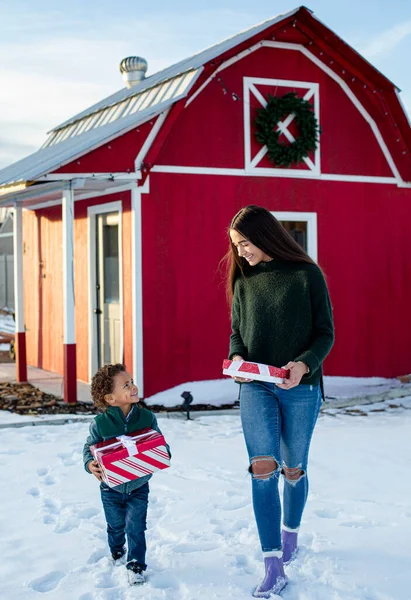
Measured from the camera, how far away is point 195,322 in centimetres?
976

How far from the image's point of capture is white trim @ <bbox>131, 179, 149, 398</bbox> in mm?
9281

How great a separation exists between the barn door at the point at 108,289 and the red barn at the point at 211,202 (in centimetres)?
3

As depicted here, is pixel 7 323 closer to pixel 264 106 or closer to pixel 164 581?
pixel 264 106

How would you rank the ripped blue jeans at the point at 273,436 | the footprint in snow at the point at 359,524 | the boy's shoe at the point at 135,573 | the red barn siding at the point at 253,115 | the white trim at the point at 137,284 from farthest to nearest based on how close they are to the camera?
the red barn siding at the point at 253,115 < the white trim at the point at 137,284 < the footprint in snow at the point at 359,524 < the boy's shoe at the point at 135,573 < the ripped blue jeans at the point at 273,436

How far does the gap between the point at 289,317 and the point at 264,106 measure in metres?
6.69

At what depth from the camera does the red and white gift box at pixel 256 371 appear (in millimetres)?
3686

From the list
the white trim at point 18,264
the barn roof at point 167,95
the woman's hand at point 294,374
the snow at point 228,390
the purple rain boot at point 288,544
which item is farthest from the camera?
the white trim at point 18,264

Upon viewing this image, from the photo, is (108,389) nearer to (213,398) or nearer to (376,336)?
(213,398)

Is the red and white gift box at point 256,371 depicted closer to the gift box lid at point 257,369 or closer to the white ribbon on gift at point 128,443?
the gift box lid at point 257,369

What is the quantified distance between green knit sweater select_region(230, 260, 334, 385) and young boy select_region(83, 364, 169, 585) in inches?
26.2

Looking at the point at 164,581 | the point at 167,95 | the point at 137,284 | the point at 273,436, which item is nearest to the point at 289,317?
the point at 273,436

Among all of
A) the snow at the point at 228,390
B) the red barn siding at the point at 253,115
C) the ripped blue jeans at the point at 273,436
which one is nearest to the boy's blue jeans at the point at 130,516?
the ripped blue jeans at the point at 273,436

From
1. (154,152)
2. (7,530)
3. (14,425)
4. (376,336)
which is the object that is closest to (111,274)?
(154,152)

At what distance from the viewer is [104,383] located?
4004 mm
